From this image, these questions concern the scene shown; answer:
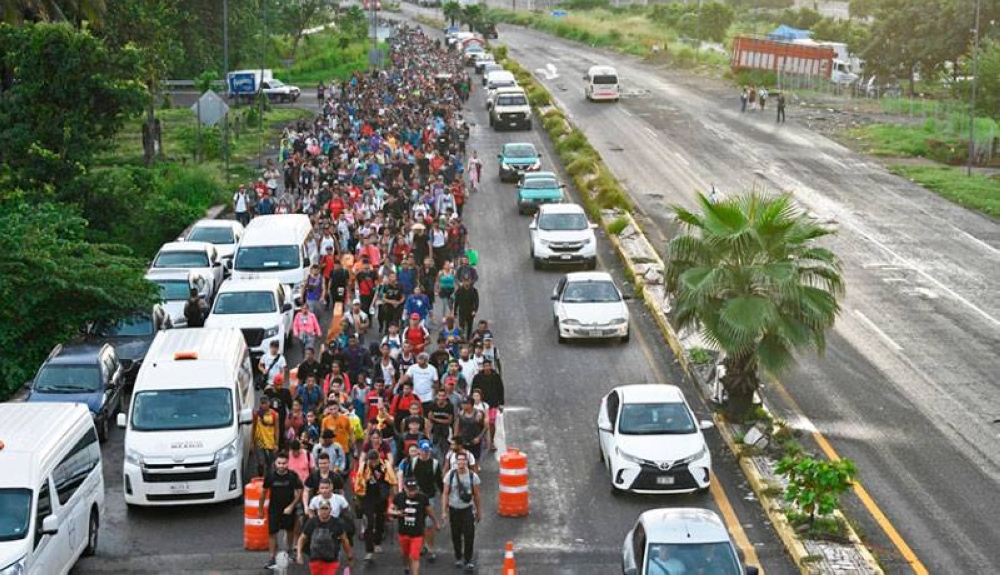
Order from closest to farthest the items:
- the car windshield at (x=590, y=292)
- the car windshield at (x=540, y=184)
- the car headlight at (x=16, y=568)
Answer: the car headlight at (x=16, y=568), the car windshield at (x=590, y=292), the car windshield at (x=540, y=184)

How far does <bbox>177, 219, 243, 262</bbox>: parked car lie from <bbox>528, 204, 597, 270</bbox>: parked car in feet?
24.1

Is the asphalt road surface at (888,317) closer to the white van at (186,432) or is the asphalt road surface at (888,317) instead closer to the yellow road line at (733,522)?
the yellow road line at (733,522)

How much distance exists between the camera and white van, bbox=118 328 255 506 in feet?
66.5

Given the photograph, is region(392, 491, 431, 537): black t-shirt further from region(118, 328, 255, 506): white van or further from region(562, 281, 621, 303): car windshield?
region(562, 281, 621, 303): car windshield

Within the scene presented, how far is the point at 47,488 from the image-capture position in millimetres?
17188

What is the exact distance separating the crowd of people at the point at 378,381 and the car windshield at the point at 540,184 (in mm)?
2885

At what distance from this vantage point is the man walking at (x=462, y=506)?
1791 centimetres

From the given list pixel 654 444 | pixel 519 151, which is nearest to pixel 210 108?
pixel 519 151

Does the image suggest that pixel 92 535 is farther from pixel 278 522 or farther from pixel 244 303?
pixel 244 303

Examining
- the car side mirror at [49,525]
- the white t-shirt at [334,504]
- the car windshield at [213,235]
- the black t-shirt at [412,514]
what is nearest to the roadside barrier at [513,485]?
the black t-shirt at [412,514]

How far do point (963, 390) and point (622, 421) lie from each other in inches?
343

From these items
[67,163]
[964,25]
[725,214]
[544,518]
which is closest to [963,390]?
[725,214]

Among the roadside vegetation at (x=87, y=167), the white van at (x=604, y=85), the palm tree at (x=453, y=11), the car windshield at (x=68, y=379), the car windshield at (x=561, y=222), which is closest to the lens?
the car windshield at (x=68, y=379)

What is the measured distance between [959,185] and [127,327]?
3270cm
